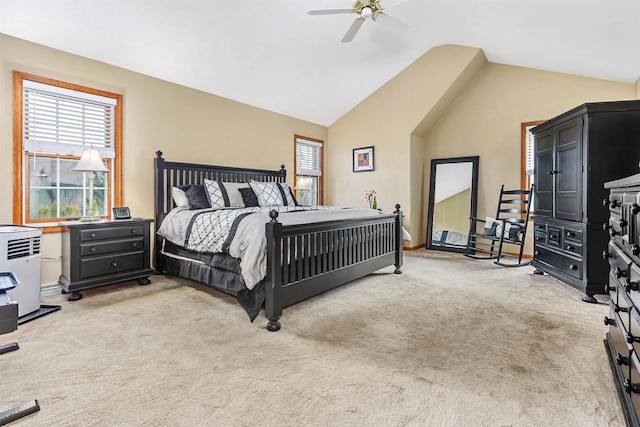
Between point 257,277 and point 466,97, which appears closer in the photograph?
point 257,277

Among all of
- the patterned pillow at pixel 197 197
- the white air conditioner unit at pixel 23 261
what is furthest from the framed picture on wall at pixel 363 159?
the white air conditioner unit at pixel 23 261

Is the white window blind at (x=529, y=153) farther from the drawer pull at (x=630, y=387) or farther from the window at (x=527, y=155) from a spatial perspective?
the drawer pull at (x=630, y=387)

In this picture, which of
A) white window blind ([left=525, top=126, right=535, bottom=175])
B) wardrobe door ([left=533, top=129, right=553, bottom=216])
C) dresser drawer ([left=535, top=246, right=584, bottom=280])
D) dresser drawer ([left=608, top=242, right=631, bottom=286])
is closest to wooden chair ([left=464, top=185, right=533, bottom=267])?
white window blind ([left=525, top=126, right=535, bottom=175])

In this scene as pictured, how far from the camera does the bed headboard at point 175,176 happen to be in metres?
3.96

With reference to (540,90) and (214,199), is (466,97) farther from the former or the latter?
(214,199)

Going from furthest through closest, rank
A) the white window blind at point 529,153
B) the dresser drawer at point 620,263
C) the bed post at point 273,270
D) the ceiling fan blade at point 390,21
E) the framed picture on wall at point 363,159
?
1. the framed picture on wall at point 363,159
2. the white window blind at point 529,153
3. the ceiling fan blade at point 390,21
4. the bed post at point 273,270
5. the dresser drawer at point 620,263

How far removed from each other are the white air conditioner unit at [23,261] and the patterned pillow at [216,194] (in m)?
1.63

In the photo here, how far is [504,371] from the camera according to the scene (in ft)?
5.84

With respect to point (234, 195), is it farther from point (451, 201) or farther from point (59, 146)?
point (451, 201)

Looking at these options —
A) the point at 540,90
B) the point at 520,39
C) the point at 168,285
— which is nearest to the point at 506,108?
the point at 540,90

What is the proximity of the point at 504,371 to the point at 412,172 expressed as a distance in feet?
14.0

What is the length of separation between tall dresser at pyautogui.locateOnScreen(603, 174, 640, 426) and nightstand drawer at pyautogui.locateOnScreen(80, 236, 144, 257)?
3.85 m

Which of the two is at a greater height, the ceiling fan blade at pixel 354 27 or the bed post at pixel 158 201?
the ceiling fan blade at pixel 354 27

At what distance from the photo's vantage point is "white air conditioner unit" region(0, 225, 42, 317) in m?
2.43
